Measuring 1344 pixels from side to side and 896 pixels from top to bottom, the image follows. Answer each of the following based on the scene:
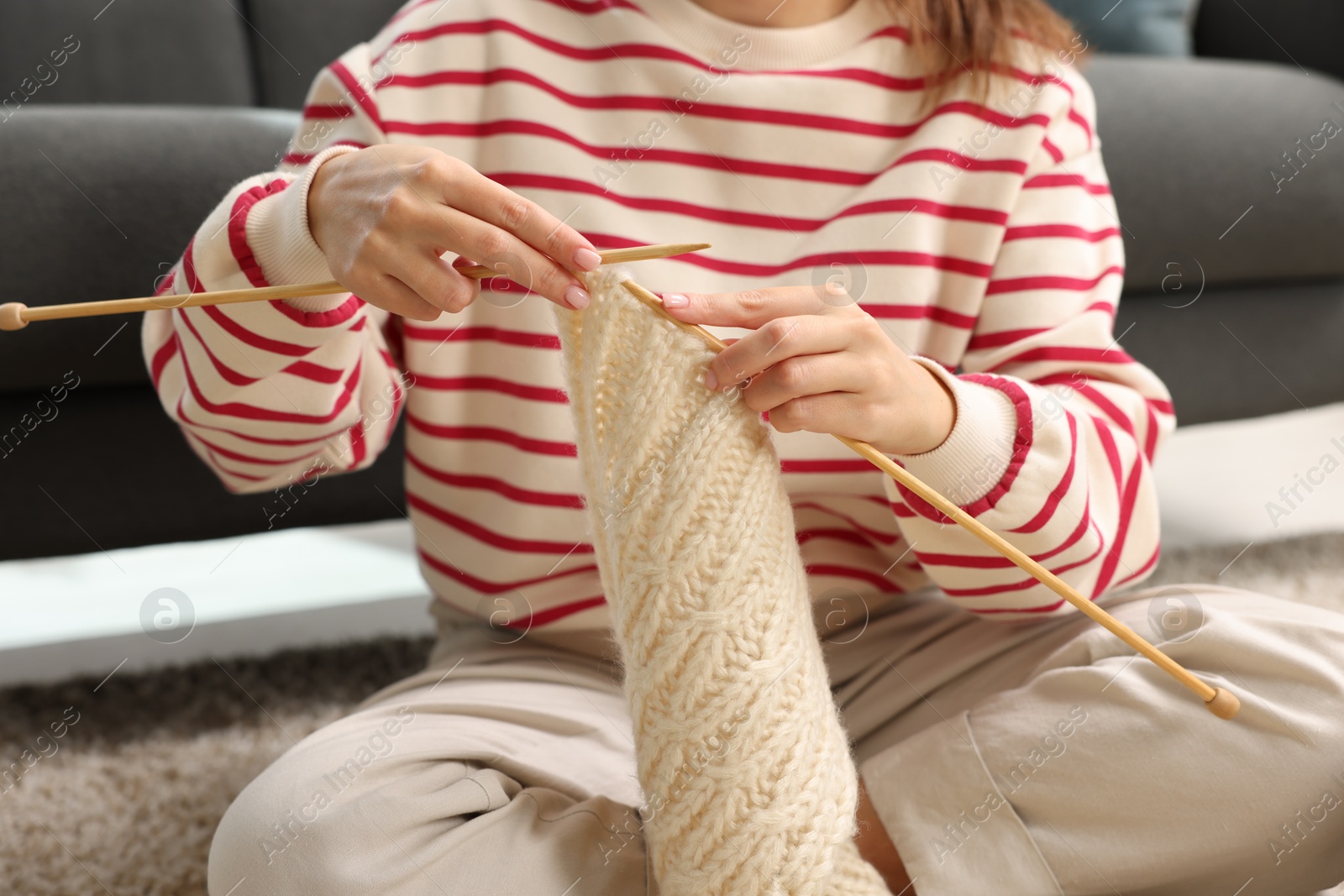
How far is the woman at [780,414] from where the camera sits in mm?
453

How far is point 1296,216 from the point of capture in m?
1.04

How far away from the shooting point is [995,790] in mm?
501

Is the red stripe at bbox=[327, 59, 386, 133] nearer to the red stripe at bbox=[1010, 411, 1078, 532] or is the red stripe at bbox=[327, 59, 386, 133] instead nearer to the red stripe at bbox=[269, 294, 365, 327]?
the red stripe at bbox=[269, 294, 365, 327]

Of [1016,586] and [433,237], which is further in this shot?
[1016,586]

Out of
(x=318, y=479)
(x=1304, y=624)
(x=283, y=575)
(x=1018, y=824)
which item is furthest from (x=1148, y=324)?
(x=283, y=575)

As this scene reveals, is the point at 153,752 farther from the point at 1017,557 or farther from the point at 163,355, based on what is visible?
the point at 1017,557

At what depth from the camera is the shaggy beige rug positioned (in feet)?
1.97

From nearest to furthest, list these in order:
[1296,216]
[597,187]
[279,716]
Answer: [597,187], [279,716], [1296,216]

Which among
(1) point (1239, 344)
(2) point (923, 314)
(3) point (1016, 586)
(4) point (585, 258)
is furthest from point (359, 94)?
(1) point (1239, 344)

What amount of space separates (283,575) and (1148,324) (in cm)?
94

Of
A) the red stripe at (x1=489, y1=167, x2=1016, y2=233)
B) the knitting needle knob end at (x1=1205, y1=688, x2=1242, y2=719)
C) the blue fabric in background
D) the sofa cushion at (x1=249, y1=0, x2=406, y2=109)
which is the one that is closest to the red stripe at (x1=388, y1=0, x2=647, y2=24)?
the red stripe at (x1=489, y1=167, x2=1016, y2=233)

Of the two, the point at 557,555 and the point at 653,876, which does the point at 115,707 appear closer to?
the point at 557,555

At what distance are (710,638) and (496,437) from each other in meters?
0.23

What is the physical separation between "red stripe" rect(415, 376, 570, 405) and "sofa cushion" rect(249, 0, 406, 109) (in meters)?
0.69
